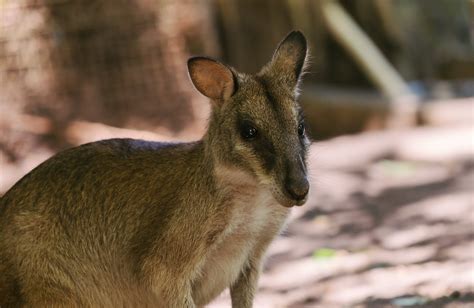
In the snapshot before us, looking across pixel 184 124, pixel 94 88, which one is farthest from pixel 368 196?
pixel 94 88

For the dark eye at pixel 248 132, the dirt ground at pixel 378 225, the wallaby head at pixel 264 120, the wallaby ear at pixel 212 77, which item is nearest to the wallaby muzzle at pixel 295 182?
the wallaby head at pixel 264 120

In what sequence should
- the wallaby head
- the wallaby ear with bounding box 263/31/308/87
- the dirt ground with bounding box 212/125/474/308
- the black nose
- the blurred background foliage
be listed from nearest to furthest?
the black nose → the wallaby head → the wallaby ear with bounding box 263/31/308/87 → the dirt ground with bounding box 212/125/474/308 → the blurred background foliage

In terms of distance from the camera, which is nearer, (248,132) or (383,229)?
(248,132)

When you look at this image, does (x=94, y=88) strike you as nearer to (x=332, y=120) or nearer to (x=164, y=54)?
(x=164, y=54)

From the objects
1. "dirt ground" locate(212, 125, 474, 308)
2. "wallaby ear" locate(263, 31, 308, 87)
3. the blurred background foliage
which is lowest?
"dirt ground" locate(212, 125, 474, 308)

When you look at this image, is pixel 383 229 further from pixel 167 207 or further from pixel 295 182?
pixel 295 182

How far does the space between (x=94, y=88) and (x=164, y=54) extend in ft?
2.94

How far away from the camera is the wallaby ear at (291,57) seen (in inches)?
212

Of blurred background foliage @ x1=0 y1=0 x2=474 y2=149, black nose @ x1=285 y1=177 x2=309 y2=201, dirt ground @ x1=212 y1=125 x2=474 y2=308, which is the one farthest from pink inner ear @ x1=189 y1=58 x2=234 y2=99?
blurred background foliage @ x1=0 y1=0 x2=474 y2=149

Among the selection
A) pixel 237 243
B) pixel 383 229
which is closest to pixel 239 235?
pixel 237 243

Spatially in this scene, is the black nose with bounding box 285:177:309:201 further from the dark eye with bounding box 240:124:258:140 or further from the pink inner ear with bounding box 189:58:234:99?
the pink inner ear with bounding box 189:58:234:99

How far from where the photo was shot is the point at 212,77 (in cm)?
521

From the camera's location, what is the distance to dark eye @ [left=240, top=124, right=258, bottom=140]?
197 inches

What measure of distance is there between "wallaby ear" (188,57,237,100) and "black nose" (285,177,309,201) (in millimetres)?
695
